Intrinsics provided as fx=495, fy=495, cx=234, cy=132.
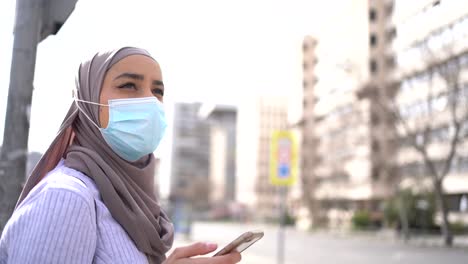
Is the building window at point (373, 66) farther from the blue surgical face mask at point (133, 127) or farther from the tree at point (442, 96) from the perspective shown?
the blue surgical face mask at point (133, 127)

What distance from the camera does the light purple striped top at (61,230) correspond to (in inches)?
46.8

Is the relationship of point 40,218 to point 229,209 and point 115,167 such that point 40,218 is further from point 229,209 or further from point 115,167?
point 229,209

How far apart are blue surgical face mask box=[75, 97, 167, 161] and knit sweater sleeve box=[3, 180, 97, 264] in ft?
1.07

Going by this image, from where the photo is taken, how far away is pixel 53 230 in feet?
3.93

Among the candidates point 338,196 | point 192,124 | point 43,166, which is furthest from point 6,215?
point 192,124

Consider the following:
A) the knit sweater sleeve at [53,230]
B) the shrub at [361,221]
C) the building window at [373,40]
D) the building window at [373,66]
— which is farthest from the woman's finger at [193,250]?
the building window at [373,66]

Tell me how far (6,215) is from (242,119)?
3845 inches

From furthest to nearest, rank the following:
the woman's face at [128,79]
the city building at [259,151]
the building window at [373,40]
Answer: the city building at [259,151] → the building window at [373,40] → the woman's face at [128,79]

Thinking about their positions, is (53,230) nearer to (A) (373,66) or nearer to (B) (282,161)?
(B) (282,161)

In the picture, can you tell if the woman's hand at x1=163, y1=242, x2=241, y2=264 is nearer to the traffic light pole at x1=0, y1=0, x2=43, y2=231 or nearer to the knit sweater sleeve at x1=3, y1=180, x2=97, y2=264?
the knit sweater sleeve at x1=3, y1=180, x2=97, y2=264

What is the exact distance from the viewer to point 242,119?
9962cm

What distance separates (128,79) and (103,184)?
0.36m

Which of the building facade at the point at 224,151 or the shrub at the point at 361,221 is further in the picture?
the building facade at the point at 224,151

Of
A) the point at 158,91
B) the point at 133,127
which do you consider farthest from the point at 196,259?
the point at 158,91
